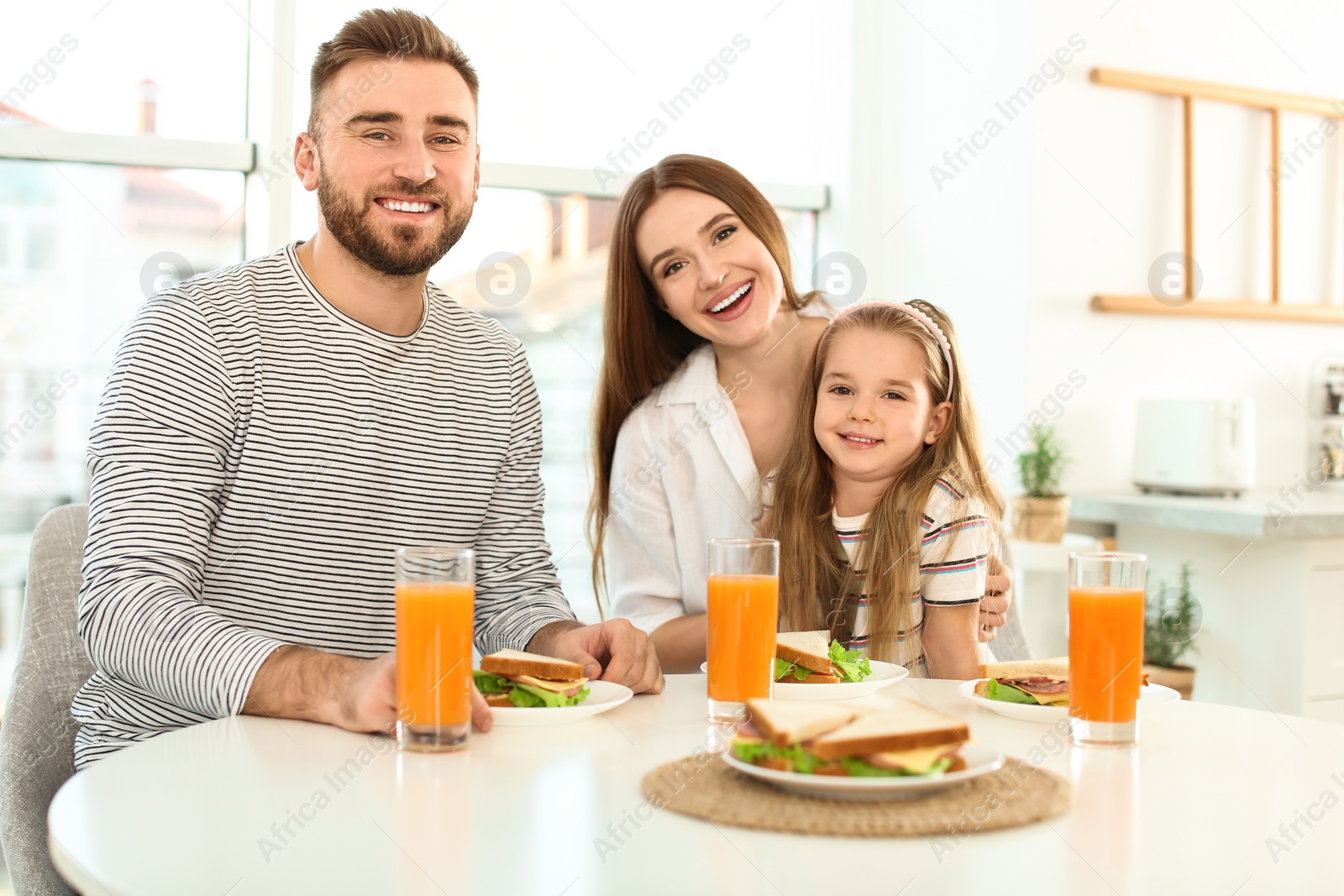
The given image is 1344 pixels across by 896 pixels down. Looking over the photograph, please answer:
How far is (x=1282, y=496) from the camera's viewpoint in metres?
3.42

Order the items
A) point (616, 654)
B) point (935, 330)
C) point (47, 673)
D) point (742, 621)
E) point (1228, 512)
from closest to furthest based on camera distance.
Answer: point (742, 621) < point (616, 654) < point (47, 673) < point (935, 330) < point (1228, 512)

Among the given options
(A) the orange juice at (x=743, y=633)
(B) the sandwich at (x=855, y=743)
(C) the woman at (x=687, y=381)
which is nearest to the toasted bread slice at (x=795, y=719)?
(B) the sandwich at (x=855, y=743)

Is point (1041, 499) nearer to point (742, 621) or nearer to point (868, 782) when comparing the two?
point (742, 621)

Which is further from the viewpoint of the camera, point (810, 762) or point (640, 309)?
point (640, 309)

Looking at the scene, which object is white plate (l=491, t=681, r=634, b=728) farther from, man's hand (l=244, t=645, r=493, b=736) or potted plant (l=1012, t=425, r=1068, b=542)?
potted plant (l=1012, t=425, r=1068, b=542)

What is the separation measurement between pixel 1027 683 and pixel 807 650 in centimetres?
24

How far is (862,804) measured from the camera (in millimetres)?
888

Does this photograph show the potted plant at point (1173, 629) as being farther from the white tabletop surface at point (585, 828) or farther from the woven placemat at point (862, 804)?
the woven placemat at point (862, 804)

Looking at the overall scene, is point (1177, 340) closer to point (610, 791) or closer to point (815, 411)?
point (815, 411)

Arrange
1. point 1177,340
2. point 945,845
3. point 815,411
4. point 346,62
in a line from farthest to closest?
point 1177,340, point 815,411, point 346,62, point 945,845

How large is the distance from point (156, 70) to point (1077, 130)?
2498 mm

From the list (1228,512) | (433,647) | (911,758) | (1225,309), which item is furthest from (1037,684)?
(1225,309)

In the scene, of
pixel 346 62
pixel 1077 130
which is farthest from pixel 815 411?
pixel 1077 130

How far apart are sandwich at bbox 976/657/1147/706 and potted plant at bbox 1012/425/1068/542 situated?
1.95 meters
